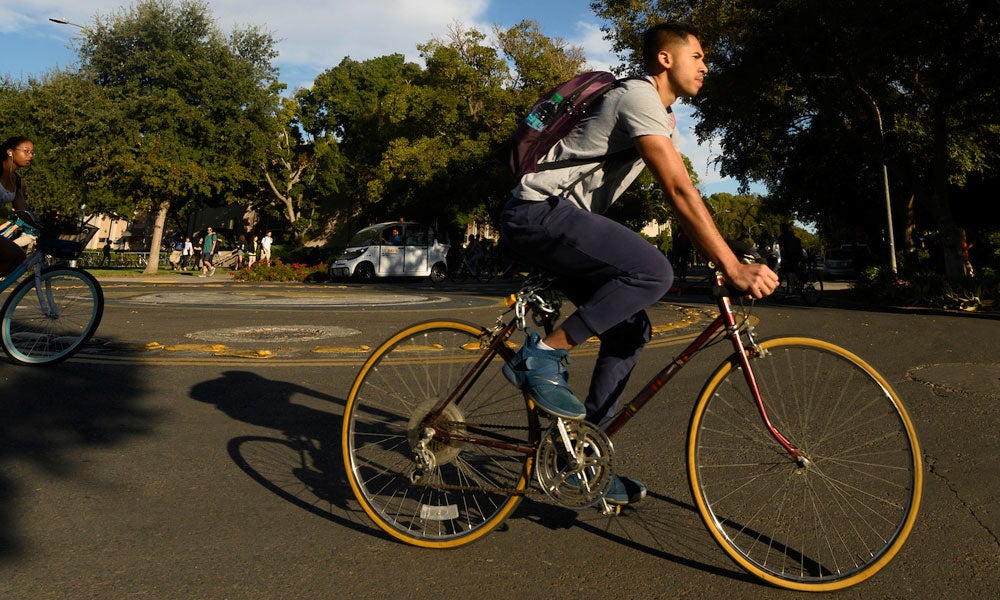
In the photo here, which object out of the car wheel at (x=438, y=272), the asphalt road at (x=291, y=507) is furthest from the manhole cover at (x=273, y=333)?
the car wheel at (x=438, y=272)

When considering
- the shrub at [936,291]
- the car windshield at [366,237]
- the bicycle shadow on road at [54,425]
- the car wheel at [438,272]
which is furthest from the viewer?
the car wheel at [438,272]

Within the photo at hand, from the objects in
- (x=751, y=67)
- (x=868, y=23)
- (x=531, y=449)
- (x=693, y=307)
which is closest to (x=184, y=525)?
(x=531, y=449)

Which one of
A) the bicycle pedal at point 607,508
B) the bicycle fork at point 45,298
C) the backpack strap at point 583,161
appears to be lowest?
the bicycle pedal at point 607,508

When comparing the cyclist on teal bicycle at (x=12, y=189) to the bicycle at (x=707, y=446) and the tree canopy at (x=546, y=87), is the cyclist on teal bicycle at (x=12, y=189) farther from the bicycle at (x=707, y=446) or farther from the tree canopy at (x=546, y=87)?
the tree canopy at (x=546, y=87)

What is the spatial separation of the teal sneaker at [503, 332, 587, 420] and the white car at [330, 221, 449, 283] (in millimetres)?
24289

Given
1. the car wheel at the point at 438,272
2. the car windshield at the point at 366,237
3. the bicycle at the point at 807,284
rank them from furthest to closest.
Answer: the car wheel at the point at 438,272, the car windshield at the point at 366,237, the bicycle at the point at 807,284

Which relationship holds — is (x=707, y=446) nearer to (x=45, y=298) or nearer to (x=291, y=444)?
(x=291, y=444)

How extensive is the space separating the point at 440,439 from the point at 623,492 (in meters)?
0.71

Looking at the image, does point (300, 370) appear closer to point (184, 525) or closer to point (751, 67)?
point (184, 525)

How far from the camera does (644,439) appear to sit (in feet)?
14.6

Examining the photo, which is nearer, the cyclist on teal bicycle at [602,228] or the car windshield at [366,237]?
the cyclist on teal bicycle at [602,228]

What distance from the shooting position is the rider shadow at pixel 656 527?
2.80 m

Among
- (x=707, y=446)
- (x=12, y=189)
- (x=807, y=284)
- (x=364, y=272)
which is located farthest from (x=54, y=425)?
(x=364, y=272)

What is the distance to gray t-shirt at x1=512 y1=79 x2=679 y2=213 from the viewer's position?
8.72 ft
